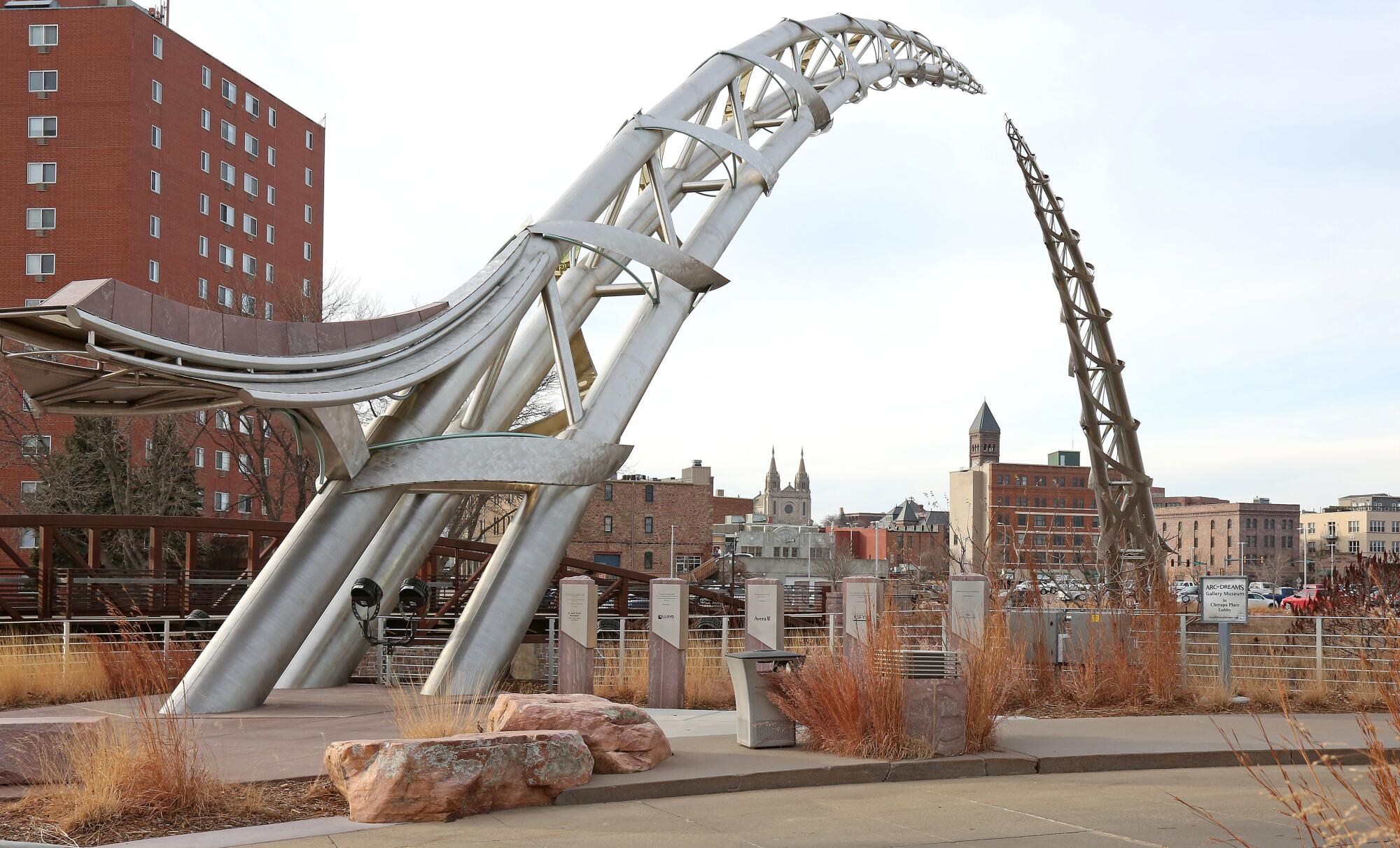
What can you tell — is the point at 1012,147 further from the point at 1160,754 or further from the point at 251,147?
the point at 251,147

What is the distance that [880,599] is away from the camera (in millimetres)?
16062

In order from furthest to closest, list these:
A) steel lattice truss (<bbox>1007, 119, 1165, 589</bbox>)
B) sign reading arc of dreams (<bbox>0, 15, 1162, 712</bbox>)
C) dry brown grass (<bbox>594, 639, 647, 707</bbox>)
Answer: steel lattice truss (<bbox>1007, 119, 1165, 589</bbox>), dry brown grass (<bbox>594, 639, 647, 707</bbox>), sign reading arc of dreams (<bbox>0, 15, 1162, 712</bbox>)

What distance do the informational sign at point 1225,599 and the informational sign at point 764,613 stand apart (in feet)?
21.9

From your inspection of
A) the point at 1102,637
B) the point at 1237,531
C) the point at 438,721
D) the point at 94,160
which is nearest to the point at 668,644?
the point at 1102,637

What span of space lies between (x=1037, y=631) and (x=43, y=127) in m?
56.2

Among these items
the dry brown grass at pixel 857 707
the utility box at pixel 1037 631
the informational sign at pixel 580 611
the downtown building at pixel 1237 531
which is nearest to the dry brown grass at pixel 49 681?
the informational sign at pixel 580 611

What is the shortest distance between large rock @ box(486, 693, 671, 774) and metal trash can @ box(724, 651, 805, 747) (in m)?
1.16

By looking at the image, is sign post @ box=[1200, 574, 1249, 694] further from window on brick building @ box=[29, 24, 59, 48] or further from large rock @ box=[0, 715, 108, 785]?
window on brick building @ box=[29, 24, 59, 48]

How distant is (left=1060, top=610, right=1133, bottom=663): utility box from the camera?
1667 centimetres

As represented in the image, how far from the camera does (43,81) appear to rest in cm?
5903

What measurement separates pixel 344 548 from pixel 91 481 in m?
35.8

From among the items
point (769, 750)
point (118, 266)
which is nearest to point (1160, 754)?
point (769, 750)

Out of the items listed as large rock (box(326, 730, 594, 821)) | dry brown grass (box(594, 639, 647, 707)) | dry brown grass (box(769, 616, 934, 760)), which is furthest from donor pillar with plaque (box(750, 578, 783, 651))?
large rock (box(326, 730, 594, 821))

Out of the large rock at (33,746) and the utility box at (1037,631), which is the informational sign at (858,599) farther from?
the large rock at (33,746)
